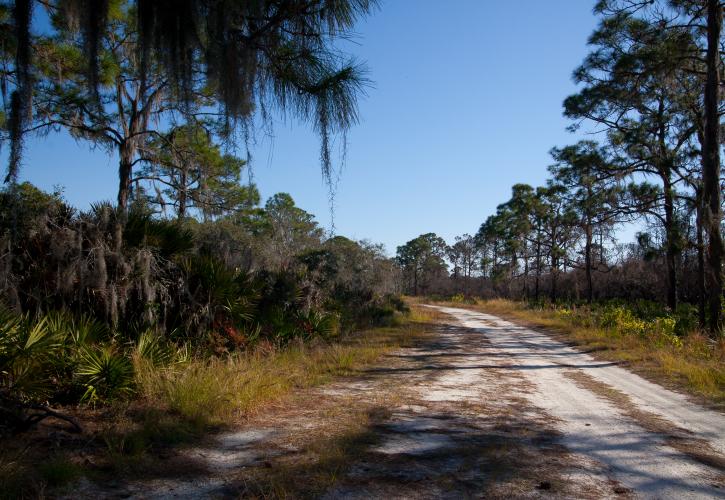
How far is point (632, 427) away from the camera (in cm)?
588

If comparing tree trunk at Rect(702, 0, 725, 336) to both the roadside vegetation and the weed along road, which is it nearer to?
the weed along road

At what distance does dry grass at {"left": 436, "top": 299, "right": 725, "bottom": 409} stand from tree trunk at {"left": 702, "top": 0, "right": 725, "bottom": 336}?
39.9 inches

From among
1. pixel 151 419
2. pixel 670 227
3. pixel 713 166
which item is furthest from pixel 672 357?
pixel 151 419

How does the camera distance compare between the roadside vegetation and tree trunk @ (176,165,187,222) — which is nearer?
the roadside vegetation

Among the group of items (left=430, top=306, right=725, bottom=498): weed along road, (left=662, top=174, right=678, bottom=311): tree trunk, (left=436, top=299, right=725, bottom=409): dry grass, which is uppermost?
(left=662, top=174, right=678, bottom=311): tree trunk

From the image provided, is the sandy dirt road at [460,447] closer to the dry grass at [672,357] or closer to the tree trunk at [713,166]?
the dry grass at [672,357]

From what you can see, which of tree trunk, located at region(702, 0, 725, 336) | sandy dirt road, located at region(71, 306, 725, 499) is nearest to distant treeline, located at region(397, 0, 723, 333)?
tree trunk, located at region(702, 0, 725, 336)

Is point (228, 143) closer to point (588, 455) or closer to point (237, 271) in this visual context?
point (588, 455)

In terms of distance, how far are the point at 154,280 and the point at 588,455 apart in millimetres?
6513

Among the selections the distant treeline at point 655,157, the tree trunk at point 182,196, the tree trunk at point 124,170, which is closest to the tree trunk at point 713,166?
the distant treeline at point 655,157

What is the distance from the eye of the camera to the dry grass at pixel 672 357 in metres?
8.24

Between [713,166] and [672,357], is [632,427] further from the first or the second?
[713,166]

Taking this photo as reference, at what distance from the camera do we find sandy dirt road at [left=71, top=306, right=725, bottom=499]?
155 inches

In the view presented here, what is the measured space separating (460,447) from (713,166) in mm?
11890
